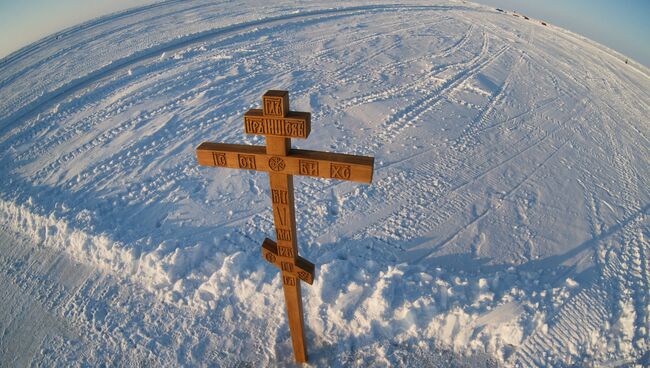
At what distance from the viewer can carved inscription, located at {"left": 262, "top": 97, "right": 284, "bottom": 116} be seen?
2.41 meters

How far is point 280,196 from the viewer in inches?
114

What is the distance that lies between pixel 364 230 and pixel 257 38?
409 inches

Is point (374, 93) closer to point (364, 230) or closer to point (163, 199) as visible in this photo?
point (364, 230)

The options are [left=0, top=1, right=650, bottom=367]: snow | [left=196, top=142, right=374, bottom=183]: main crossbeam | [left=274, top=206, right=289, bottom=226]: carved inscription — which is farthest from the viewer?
[left=0, top=1, right=650, bottom=367]: snow

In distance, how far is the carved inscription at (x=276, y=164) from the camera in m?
2.70

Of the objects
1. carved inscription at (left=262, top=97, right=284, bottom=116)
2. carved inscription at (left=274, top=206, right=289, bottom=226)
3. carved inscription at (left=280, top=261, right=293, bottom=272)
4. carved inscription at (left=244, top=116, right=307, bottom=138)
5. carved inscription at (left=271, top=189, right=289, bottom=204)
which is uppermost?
carved inscription at (left=262, top=97, right=284, bottom=116)

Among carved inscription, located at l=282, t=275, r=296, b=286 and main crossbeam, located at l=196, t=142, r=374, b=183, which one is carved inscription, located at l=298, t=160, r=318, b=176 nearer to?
main crossbeam, located at l=196, t=142, r=374, b=183

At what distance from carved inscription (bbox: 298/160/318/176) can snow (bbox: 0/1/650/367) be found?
2401 mm

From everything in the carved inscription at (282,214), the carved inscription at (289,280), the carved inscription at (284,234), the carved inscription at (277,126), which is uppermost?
the carved inscription at (277,126)

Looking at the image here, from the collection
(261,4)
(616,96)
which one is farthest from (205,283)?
(261,4)

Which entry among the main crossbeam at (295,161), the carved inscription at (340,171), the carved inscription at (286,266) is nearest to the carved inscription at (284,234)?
the carved inscription at (286,266)

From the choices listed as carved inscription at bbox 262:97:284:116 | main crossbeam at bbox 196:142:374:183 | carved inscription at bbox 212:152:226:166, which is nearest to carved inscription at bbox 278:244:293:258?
main crossbeam at bbox 196:142:374:183

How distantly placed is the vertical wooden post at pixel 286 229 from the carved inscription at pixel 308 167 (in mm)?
144

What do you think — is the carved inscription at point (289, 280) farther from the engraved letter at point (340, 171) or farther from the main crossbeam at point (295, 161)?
the engraved letter at point (340, 171)
